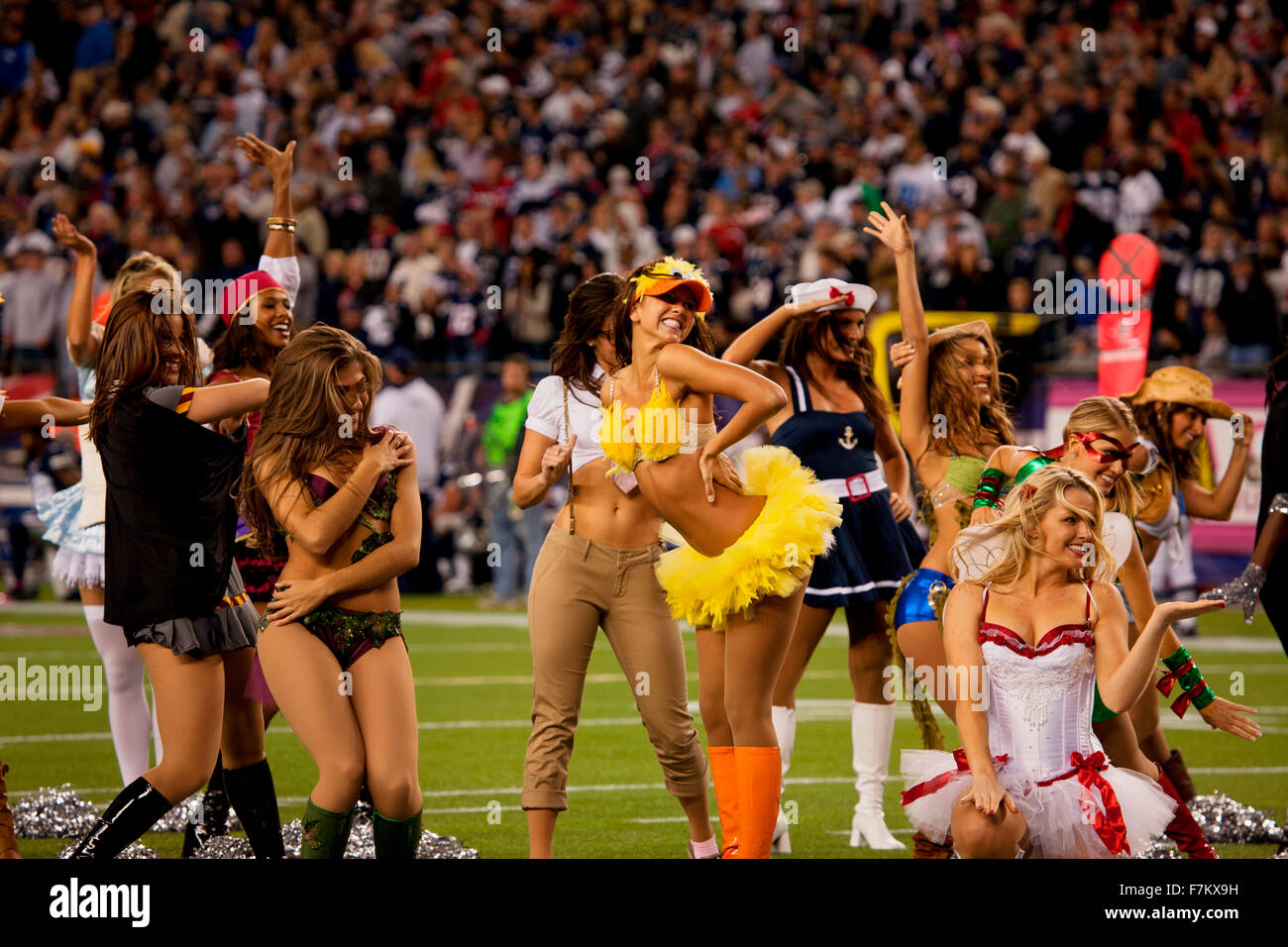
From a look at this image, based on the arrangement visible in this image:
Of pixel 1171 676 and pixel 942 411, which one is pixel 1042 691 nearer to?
pixel 1171 676

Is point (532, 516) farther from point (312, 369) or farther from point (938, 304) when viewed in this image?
point (312, 369)

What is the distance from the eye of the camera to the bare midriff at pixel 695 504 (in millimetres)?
5305

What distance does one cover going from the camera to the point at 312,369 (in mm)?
5172

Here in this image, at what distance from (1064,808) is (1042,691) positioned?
0.36 metres

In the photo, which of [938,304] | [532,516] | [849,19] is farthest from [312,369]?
[849,19]

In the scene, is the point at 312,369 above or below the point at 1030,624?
above

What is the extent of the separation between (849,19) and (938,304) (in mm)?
6779

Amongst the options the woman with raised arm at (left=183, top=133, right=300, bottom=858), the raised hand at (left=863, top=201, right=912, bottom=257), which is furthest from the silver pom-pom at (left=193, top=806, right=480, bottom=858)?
the raised hand at (left=863, top=201, right=912, bottom=257)

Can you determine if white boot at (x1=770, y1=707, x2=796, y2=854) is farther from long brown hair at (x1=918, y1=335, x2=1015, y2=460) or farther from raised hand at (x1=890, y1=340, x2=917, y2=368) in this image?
raised hand at (x1=890, y1=340, x2=917, y2=368)

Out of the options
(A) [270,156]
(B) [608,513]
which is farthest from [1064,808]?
(A) [270,156]

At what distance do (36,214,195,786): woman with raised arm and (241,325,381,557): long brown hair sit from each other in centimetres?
123

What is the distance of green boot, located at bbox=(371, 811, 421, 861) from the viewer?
196 inches

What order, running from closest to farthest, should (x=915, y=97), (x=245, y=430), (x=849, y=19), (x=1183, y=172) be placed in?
(x=245, y=430) < (x=1183, y=172) < (x=915, y=97) < (x=849, y=19)

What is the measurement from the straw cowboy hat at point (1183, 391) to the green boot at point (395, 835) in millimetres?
3825
